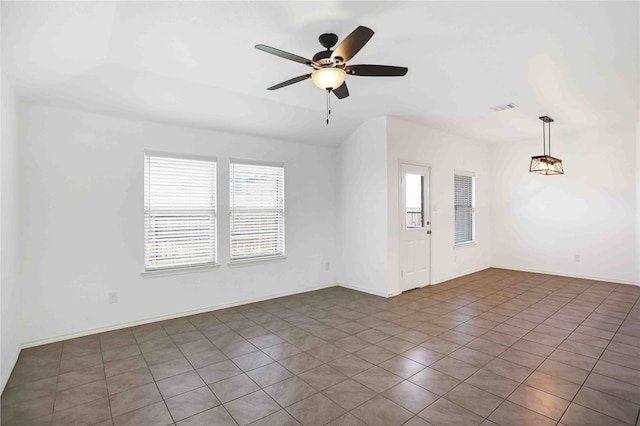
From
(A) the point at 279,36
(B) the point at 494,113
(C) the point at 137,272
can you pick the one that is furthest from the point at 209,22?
(B) the point at 494,113

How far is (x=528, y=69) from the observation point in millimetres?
3520

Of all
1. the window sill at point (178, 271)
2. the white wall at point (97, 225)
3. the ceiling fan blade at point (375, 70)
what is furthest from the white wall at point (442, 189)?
the window sill at point (178, 271)

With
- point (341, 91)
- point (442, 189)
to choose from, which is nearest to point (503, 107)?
point (442, 189)

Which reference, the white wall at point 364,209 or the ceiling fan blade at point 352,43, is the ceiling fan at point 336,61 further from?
the white wall at point 364,209

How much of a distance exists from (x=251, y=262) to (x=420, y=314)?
2484mm

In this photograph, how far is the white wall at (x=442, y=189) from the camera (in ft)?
17.2

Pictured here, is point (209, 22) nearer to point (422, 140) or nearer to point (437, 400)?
point (437, 400)

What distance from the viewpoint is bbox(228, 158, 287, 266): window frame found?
15.9 feet

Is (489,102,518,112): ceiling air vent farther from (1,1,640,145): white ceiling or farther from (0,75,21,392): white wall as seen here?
(0,75,21,392): white wall

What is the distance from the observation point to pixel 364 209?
18.1 feet

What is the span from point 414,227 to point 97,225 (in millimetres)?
4534

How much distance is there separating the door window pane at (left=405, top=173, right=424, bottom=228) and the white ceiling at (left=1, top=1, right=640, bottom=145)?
1252 mm

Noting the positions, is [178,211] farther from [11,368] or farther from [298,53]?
[298,53]

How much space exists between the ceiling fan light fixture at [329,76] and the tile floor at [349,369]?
2.36 m
